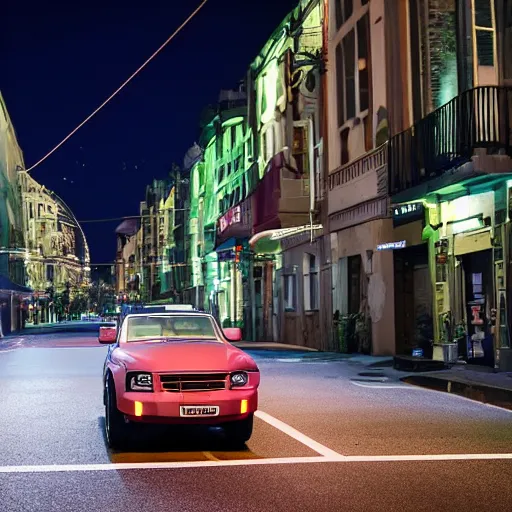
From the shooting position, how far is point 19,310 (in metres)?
90.3

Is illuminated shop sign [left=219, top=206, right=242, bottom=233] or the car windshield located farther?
illuminated shop sign [left=219, top=206, right=242, bottom=233]

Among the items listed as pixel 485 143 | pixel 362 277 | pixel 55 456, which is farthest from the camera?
pixel 362 277

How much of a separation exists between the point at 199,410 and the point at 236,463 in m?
0.78

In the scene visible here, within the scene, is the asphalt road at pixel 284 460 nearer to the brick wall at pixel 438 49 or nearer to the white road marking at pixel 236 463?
the white road marking at pixel 236 463

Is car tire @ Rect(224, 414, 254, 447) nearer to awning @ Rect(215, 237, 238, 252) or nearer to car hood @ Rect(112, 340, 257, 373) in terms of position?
car hood @ Rect(112, 340, 257, 373)

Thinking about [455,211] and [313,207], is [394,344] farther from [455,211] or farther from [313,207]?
[313,207]

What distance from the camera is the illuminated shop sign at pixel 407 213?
24509 mm

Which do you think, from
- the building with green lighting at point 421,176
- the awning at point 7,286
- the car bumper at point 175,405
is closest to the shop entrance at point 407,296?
the building with green lighting at point 421,176

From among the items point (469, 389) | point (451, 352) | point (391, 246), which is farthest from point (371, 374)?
point (391, 246)

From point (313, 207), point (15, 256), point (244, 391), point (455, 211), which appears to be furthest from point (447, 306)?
point (15, 256)

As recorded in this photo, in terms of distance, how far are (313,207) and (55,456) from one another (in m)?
23.9

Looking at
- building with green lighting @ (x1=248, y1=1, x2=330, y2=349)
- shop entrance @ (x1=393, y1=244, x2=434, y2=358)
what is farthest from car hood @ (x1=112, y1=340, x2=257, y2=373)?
building with green lighting @ (x1=248, y1=1, x2=330, y2=349)

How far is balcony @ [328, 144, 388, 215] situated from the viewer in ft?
88.3

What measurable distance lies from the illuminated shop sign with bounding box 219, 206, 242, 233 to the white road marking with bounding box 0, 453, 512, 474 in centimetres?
3305
